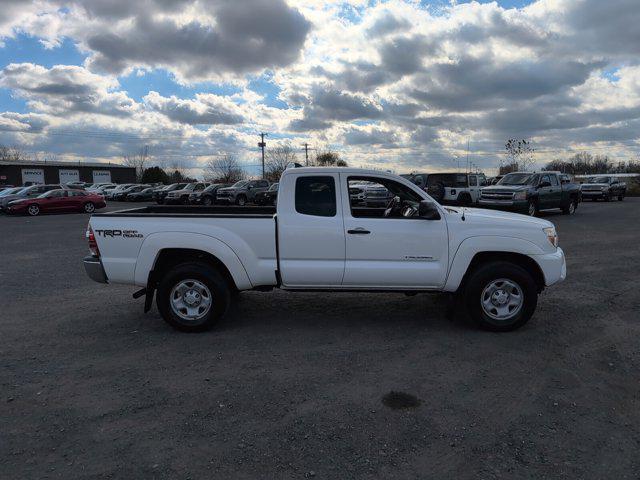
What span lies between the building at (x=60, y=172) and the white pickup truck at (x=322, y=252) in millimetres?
74661

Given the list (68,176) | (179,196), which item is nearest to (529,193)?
(179,196)

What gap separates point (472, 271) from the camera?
561 cm

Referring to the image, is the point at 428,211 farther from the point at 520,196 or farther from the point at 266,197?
the point at 266,197

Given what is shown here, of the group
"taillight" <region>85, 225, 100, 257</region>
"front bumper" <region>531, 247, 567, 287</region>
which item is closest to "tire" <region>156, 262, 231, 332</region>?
"taillight" <region>85, 225, 100, 257</region>

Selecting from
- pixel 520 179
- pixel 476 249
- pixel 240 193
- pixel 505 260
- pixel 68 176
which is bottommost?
pixel 505 260

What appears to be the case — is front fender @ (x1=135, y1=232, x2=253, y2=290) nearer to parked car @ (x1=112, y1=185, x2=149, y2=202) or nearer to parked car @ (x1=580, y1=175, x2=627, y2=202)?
parked car @ (x1=580, y1=175, x2=627, y2=202)

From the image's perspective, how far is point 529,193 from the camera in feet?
62.7

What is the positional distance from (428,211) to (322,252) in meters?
1.28

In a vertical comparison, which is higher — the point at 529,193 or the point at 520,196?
the point at 529,193

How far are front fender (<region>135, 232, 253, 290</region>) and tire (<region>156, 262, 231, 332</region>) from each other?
210mm

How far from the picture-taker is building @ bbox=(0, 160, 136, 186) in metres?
74.5

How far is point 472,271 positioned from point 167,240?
357 cm

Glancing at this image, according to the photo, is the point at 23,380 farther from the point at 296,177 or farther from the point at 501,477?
the point at 501,477

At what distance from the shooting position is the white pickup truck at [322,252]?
5410 millimetres
